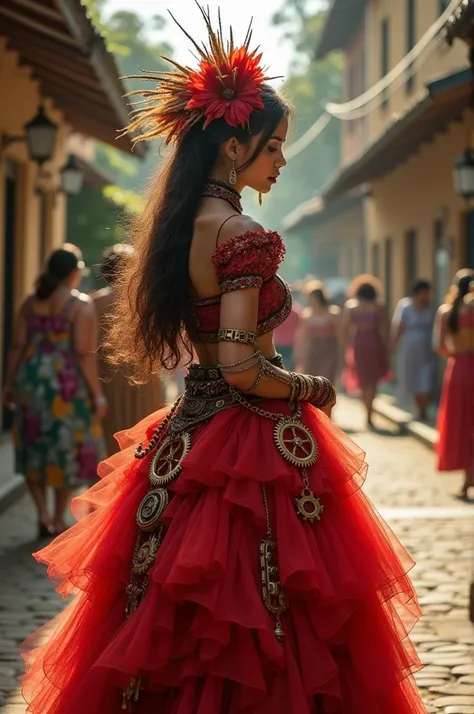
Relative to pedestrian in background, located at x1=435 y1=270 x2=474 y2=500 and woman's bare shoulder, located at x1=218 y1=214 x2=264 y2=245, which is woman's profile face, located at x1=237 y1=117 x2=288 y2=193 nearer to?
woman's bare shoulder, located at x1=218 y1=214 x2=264 y2=245

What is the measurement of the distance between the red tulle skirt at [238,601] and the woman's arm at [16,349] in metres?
4.83

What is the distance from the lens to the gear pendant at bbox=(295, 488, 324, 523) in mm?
4016

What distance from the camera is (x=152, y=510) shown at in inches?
161

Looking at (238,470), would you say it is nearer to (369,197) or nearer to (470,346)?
(470,346)

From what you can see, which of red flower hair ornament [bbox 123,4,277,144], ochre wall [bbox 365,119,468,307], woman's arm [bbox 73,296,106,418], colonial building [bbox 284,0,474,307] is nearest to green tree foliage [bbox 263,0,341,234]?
colonial building [bbox 284,0,474,307]

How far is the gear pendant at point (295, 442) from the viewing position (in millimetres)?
4074

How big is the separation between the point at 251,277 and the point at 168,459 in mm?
606

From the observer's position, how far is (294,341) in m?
16.9

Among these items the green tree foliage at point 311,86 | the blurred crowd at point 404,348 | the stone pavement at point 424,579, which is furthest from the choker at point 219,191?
the green tree foliage at point 311,86

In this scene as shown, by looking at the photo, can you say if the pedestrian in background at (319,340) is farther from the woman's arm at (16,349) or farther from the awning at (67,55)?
the woman's arm at (16,349)

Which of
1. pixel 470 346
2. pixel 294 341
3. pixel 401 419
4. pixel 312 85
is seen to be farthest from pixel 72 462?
pixel 312 85

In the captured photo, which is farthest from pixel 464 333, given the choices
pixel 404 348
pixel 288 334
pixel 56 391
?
pixel 404 348

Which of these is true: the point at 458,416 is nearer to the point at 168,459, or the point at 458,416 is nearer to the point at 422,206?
the point at 168,459

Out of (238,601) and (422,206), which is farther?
(422,206)
